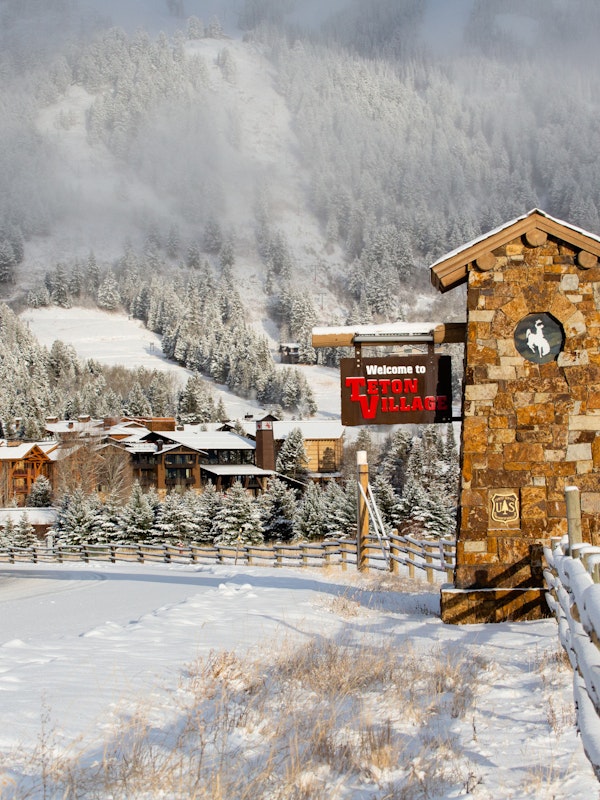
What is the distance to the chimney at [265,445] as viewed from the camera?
7094 cm

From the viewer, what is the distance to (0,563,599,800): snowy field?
14.1 feet

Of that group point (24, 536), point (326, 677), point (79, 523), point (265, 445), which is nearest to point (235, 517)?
point (79, 523)

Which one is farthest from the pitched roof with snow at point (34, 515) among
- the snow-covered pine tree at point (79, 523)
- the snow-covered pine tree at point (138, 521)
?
the snow-covered pine tree at point (138, 521)

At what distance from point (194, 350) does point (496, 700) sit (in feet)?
483

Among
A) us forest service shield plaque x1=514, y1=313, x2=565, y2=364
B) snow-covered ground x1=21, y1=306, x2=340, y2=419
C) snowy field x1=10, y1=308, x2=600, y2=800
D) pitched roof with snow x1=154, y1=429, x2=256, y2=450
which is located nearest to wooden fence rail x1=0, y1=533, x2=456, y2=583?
snowy field x1=10, y1=308, x2=600, y2=800

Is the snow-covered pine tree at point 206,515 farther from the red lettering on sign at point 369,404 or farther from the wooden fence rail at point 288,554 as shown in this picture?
the red lettering on sign at point 369,404

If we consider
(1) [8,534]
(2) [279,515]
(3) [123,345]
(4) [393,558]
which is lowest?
(1) [8,534]

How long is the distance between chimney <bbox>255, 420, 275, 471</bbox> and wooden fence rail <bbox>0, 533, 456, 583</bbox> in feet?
108

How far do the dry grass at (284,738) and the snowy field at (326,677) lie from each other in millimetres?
26

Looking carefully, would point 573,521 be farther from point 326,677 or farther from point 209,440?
point 209,440

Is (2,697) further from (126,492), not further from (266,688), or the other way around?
(126,492)

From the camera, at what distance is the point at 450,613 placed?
9836 mm

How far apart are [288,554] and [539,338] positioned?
22.7m

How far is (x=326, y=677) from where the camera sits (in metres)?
6.26
